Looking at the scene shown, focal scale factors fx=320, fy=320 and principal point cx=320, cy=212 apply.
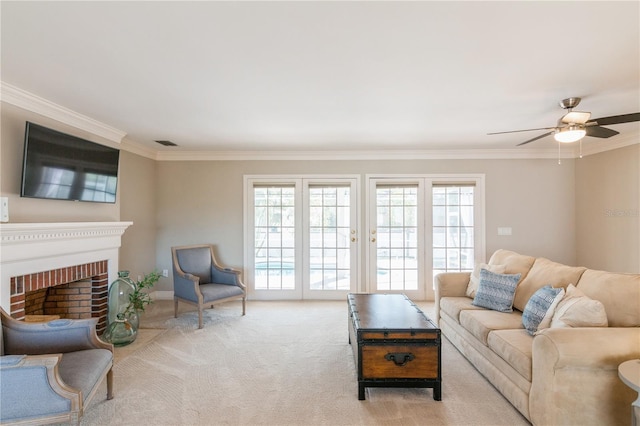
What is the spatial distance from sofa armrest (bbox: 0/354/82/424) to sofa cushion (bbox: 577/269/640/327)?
3.47 m

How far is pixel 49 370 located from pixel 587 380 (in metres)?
3.11

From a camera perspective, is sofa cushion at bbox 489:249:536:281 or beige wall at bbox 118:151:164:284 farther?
beige wall at bbox 118:151:164:284

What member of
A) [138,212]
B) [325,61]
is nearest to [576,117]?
[325,61]

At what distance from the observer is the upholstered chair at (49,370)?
5.68 feet

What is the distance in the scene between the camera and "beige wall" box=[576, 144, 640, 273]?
411 cm

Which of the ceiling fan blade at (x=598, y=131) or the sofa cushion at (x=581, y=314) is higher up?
the ceiling fan blade at (x=598, y=131)

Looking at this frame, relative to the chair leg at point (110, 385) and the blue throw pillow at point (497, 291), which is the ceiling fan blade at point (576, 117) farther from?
the chair leg at point (110, 385)

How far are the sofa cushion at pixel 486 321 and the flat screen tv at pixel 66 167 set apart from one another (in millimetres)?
4045

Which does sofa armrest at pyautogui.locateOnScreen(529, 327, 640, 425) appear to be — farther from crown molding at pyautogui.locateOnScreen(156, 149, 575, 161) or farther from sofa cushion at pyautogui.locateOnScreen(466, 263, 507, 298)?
crown molding at pyautogui.locateOnScreen(156, 149, 575, 161)

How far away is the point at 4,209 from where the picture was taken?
261 centimetres

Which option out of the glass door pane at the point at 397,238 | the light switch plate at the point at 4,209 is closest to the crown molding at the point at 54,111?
the light switch plate at the point at 4,209

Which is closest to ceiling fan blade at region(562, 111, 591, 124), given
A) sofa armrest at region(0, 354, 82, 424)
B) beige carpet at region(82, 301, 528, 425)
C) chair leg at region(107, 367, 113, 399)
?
beige carpet at region(82, 301, 528, 425)

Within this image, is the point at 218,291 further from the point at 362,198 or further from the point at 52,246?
the point at 362,198

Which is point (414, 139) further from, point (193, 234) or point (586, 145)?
point (193, 234)
